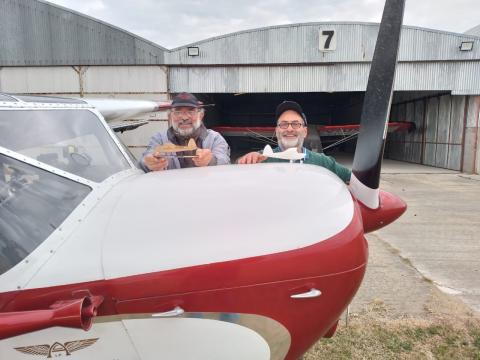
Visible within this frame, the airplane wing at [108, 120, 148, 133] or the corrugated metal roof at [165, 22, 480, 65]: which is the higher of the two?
the corrugated metal roof at [165, 22, 480, 65]

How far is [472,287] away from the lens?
14.0ft

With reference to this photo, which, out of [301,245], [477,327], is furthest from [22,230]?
[477,327]

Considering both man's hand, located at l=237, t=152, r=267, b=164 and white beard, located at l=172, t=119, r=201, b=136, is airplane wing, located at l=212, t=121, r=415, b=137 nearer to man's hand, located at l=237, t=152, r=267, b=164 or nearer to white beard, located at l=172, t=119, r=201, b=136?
white beard, located at l=172, t=119, r=201, b=136

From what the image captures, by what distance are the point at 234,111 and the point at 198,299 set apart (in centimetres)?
3367

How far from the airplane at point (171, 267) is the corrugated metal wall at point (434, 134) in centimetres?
1750

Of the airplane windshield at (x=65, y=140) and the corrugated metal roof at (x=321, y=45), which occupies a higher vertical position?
the corrugated metal roof at (x=321, y=45)

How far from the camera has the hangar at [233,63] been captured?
15328 mm

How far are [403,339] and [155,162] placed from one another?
2669 millimetres

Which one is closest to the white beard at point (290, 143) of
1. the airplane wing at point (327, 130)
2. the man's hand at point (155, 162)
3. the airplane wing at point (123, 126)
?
the man's hand at point (155, 162)

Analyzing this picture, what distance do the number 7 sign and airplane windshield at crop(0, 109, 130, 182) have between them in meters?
14.6

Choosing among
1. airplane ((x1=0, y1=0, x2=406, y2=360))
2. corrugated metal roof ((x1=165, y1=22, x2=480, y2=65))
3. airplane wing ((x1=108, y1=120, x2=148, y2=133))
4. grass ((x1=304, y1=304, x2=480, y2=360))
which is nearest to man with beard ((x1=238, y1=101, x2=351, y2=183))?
airplane ((x1=0, y1=0, x2=406, y2=360))

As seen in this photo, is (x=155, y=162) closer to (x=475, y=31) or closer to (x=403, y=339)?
(x=403, y=339)

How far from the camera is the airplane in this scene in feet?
4.43

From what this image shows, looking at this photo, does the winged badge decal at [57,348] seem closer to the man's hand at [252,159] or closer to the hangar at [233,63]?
the man's hand at [252,159]
